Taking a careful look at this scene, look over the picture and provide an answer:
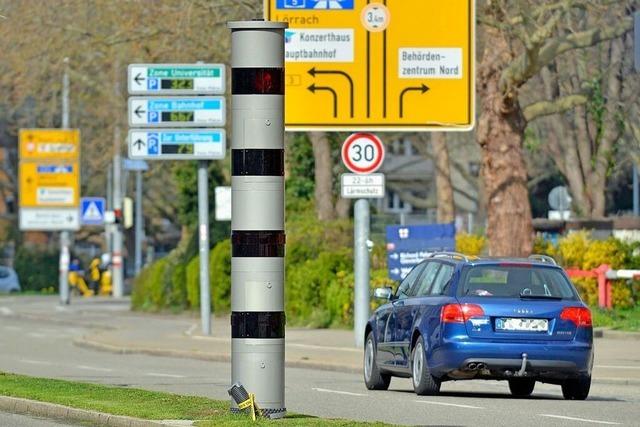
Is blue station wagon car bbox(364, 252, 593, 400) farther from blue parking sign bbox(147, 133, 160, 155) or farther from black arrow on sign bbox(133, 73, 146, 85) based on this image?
black arrow on sign bbox(133, 73, 146, 85)

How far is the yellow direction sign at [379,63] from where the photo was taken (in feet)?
86.6

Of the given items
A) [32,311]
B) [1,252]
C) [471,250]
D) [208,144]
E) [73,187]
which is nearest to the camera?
[208,144]

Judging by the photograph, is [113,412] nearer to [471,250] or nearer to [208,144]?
[208,144]

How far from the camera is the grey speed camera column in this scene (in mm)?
13922

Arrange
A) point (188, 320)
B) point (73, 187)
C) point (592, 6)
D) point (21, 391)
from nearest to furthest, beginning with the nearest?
point (21, 391) → point (592, 6) → point (188, 320) → point (73, 187)

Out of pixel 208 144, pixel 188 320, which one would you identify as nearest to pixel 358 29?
pixel 208 144

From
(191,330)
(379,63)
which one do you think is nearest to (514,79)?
(379,63)

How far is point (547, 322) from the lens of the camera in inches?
711

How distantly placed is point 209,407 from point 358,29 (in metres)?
12.6

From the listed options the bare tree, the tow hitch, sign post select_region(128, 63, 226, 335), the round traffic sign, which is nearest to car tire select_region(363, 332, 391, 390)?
the tow hitch

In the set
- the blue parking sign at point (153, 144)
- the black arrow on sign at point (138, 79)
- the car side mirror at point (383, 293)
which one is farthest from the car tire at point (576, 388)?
the black arrow on sign at point (138, 79)

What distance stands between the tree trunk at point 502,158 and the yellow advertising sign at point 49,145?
2254cm

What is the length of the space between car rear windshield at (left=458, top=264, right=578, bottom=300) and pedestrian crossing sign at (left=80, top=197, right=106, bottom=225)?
40.0 m

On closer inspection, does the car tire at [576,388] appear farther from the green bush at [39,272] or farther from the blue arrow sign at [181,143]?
the green bush at [39,272]
